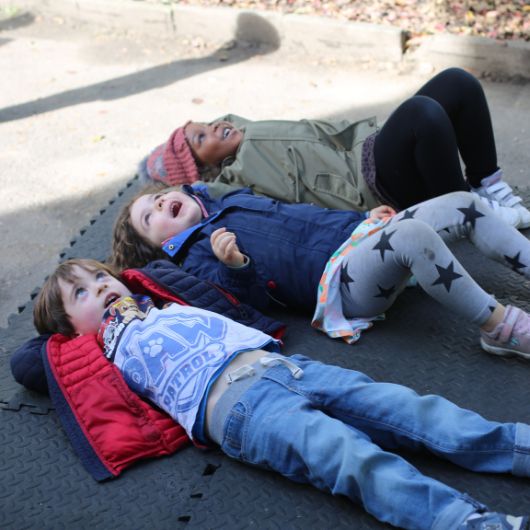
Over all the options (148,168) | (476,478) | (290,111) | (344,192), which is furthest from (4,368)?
(290,111)

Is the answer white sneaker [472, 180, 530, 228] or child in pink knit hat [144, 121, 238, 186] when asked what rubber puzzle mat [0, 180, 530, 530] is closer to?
white sneaker [472, 180, 530, 228]

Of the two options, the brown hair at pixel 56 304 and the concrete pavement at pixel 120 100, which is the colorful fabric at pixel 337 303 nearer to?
the brown hair at pixel 56 304

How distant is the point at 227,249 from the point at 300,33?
3721 millimetres

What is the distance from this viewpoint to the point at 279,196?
10.5 feet

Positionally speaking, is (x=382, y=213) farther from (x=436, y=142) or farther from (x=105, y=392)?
(x=105, y=392)

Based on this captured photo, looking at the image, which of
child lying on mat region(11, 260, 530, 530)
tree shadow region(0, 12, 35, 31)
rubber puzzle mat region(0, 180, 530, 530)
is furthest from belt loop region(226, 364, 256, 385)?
tree shadow region(0, 12, 35, 31)

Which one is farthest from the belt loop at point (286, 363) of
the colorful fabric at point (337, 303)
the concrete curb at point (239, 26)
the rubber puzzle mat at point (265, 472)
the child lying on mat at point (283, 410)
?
the concrete curb at point (239, 26)

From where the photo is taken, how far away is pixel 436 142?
2.86 m

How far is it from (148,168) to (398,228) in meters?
1.56

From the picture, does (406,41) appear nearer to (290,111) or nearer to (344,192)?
(290,111)

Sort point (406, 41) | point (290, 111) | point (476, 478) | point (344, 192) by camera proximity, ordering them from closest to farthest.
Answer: point (476, 478)
point (344, 192)
point (290, 111)
point (406, 41)

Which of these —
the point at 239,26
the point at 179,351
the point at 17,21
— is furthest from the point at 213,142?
the point at 17,21

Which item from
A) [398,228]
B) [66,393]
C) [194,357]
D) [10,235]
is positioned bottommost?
[10,235]

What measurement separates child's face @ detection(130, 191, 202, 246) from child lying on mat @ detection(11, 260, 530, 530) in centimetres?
42
